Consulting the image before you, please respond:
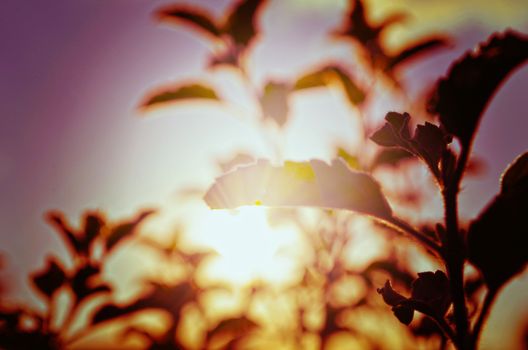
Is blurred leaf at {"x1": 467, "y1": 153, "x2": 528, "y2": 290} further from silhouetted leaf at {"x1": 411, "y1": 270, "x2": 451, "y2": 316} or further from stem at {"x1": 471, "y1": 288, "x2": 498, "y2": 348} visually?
silhouetted leaf at {"x1": 411, "y1": 270, "x2": 451, "y2": 316}

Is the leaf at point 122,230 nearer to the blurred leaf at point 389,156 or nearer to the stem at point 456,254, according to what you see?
the blurred leaf at point 389,156

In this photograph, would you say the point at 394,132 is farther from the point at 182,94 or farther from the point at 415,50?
the point at 415,50

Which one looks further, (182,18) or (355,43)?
(355,43)

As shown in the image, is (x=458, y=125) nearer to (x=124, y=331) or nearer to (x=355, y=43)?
(x=355, y=43)

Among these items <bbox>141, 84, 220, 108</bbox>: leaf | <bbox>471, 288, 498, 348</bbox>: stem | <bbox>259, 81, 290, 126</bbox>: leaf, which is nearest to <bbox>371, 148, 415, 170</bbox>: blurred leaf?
<bbox>259, 81, 290, 126</bbox>: leaf

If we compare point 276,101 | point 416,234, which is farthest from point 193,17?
point 416,234

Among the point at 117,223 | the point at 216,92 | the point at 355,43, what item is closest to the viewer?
the point at 117,223

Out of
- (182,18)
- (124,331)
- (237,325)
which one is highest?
(182,18)

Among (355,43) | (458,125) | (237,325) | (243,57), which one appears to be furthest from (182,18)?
(458,125)
